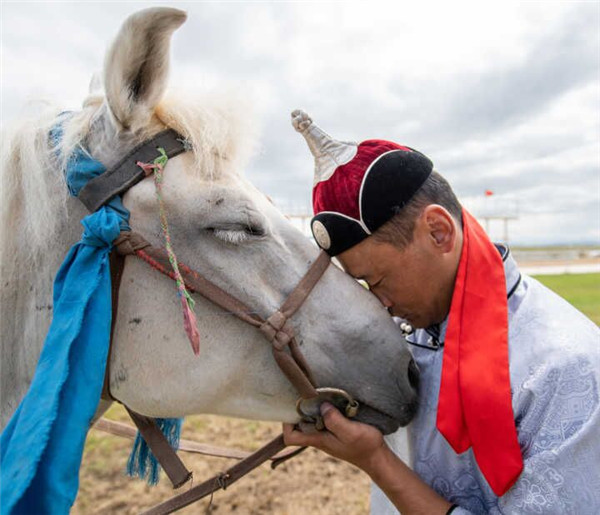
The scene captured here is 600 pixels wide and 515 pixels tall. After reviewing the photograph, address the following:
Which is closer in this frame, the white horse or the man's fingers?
the white horse

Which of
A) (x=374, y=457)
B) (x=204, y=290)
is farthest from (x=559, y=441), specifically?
(x=204, y=290)

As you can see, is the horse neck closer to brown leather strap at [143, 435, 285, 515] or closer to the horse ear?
the horse ear

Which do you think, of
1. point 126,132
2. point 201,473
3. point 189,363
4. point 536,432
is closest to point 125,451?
point 201,473

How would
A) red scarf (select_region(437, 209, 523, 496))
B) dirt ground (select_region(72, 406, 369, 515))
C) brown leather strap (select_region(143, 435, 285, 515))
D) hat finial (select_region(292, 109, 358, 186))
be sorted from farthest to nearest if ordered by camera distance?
dirt ground (select_region(72, 406, 369, 515)) < brown leather strap (select_region(143, 435, 285, 515)) < hat finial (select_region(292, 109, 358, 186)) < red scarf (select_region(437, 209, 523, 496))

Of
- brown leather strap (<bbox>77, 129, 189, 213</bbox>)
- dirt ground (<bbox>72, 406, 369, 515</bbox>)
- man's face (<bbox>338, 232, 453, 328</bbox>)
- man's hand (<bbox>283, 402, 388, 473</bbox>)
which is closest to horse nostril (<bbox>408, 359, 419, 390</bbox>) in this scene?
man's face (<bbox>338, 232, 453, 328</bbox>)

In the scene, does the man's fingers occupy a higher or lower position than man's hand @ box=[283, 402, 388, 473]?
lower

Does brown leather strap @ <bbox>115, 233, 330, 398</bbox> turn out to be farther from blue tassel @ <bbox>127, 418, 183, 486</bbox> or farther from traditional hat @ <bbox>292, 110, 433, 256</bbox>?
blue tassel @ <bbox>127, 418, 183, 486</bbox>

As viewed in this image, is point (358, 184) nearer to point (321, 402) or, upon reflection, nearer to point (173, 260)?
point (173, 260)

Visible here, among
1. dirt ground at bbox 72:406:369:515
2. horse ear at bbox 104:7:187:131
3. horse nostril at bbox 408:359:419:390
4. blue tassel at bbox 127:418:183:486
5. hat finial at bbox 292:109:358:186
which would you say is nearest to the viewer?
horse ear at bbox 104:7:187:131

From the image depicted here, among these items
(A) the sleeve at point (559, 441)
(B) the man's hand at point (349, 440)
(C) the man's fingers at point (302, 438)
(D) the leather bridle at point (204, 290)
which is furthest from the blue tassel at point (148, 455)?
(A) the sleeve at point (559, 441)

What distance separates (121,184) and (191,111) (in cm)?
42

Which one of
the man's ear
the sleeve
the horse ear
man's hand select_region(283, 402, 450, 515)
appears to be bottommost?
man's hand select_region(283, 402, 450, 515)

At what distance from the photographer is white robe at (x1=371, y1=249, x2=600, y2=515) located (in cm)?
124

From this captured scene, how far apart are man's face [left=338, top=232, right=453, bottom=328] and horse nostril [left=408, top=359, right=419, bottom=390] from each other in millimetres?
178
